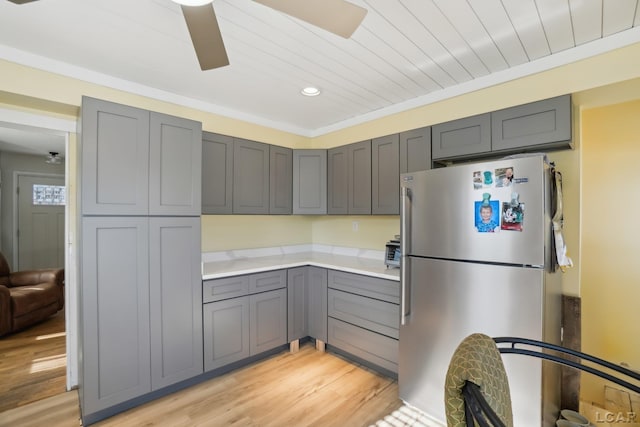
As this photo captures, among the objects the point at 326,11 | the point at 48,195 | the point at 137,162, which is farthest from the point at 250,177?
the point at 48,195

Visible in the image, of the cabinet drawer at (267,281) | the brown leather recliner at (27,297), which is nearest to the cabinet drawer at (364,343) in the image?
the cabinet drawer at (267,281)

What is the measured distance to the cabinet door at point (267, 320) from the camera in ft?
8.73

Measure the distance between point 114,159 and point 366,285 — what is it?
6.83ft

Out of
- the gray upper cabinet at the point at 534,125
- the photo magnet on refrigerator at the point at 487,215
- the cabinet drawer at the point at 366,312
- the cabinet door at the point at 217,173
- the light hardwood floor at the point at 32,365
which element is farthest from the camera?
the cabinet door at the point at 217,173

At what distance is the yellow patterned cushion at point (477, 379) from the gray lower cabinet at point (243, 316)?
81.7 inches

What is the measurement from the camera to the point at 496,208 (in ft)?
5.56

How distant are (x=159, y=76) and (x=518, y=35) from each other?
2463mm

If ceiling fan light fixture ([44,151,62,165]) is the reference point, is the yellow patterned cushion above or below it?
below

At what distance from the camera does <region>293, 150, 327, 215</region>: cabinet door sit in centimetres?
329

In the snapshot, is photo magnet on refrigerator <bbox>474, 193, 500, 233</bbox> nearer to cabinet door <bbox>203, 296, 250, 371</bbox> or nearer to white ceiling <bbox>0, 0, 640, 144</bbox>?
white ceiling <bbox>0, 0, 640, 144</bbox>

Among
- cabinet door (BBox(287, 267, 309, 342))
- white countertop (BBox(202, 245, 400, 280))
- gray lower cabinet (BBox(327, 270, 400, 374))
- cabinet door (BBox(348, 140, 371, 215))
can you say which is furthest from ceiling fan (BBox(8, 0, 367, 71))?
cabinet door (BBox(287, 267, 309, 342))

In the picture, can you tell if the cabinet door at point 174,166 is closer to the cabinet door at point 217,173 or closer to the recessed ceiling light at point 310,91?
the cabinet door at point 217,173

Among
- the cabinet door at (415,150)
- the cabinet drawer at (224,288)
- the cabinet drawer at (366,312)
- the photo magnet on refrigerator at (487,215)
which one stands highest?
the cabinet door at (415,150)

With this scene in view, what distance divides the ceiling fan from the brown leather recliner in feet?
11.8
